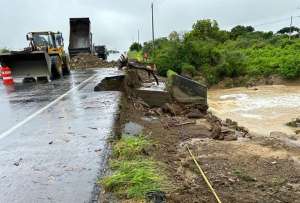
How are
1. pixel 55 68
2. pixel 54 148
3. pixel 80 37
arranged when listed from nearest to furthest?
pixel 54 148 < pixel 55 68 < pixel 80 37

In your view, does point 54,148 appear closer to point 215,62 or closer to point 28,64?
point 28,64

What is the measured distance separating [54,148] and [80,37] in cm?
4137

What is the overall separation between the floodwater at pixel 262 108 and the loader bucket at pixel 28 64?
984cm

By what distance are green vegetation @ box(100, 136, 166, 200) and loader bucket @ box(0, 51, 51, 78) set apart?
64.6 ft

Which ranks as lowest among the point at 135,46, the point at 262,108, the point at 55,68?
the point at 262,108

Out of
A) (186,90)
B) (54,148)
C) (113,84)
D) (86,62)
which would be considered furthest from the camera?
(86,62)

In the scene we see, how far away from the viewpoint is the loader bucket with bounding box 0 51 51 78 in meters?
27.0

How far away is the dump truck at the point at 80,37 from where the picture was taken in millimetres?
47406

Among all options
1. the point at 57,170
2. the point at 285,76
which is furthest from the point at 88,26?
the point at 57,170

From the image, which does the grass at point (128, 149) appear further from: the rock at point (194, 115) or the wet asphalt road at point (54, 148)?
the rock at point (194, 115)

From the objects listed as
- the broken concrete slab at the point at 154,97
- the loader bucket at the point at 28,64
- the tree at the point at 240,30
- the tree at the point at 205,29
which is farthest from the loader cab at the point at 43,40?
the tree at the point at 240,30

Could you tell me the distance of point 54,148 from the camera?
8.98m

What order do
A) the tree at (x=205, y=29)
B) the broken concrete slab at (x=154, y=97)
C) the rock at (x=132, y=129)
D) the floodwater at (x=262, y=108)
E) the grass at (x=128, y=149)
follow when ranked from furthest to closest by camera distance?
1. the tree at (x=205, y=29)
2. the floodwater at (x=262, y=108)
3. the broken concrete slab at (x=154, y=97)
4. the rock at (x=132, y=129)
5. the grass at (x=128, y=149)

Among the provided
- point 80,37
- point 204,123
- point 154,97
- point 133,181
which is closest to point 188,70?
point 80,37
